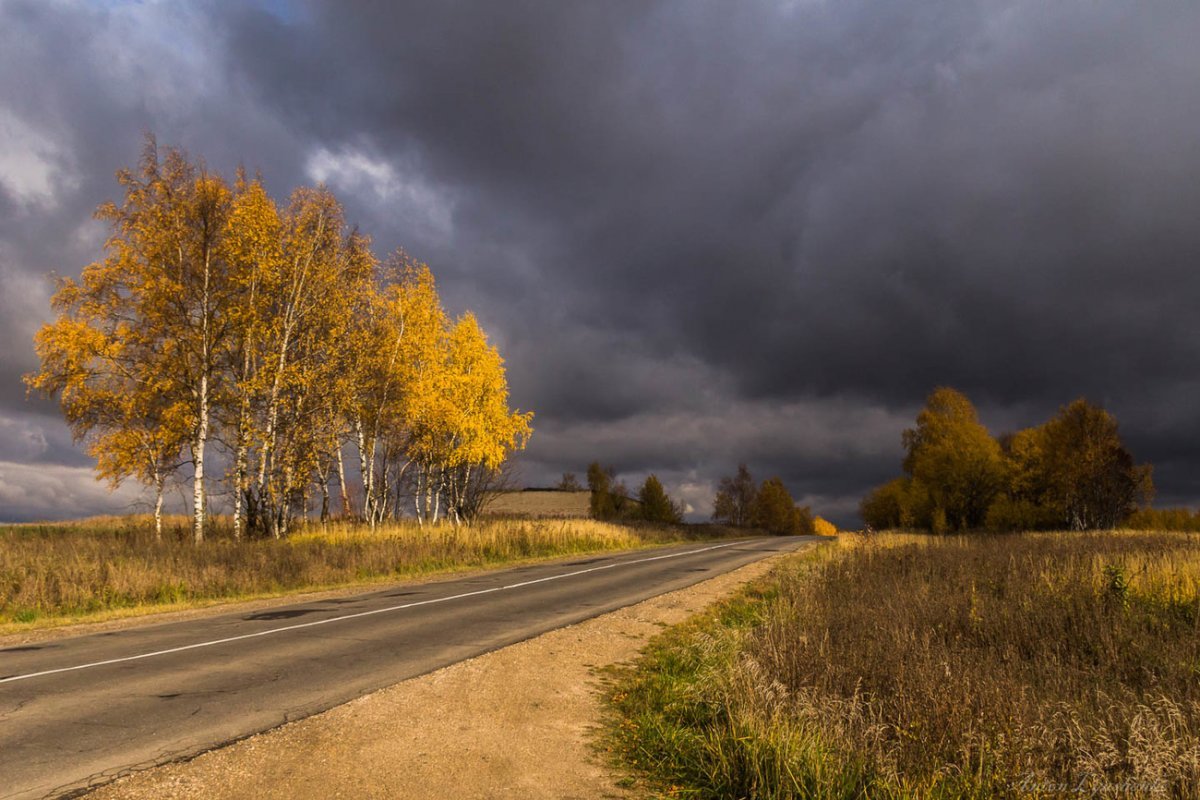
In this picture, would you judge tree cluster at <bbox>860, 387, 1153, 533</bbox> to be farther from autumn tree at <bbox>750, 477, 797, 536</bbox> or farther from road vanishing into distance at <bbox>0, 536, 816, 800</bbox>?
road vanishing into distance at <bbox>0, 536, 816, 800</bbox>

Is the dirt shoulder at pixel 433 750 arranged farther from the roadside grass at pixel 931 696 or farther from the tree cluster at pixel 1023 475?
the tree cluster at pixel 1023 475

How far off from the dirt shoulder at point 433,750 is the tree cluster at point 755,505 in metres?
94.3

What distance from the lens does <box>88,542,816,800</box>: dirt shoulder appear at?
16.8 ft

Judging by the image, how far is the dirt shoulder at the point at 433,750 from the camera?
513 cm

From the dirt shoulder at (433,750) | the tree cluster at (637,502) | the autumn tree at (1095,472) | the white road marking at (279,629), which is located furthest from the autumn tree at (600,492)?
the dirt shoulder at (433,750)

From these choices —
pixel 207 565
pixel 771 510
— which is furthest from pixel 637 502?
pixel 207 565

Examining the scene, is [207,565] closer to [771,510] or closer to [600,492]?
[600,492]

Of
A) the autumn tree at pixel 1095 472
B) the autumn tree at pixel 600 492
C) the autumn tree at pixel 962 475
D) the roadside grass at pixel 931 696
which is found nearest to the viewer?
the roadside grass at pixel 931 696

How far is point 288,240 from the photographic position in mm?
25203

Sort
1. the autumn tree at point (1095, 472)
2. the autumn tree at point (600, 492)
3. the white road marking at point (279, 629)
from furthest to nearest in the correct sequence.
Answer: the autumn tree at point (600, 492) < the autumn tree at point (1095, 472) < the white road marking at point (279, 629)

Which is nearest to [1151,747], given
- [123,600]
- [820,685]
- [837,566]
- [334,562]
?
[820,685]

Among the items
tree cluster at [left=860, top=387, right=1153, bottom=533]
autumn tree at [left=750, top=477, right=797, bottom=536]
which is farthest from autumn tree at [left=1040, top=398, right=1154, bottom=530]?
autumn tree at [left=750, top=477, right=797, bottom=536]

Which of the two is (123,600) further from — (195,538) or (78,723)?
(78,723)

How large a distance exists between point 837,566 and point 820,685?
1127 cm
